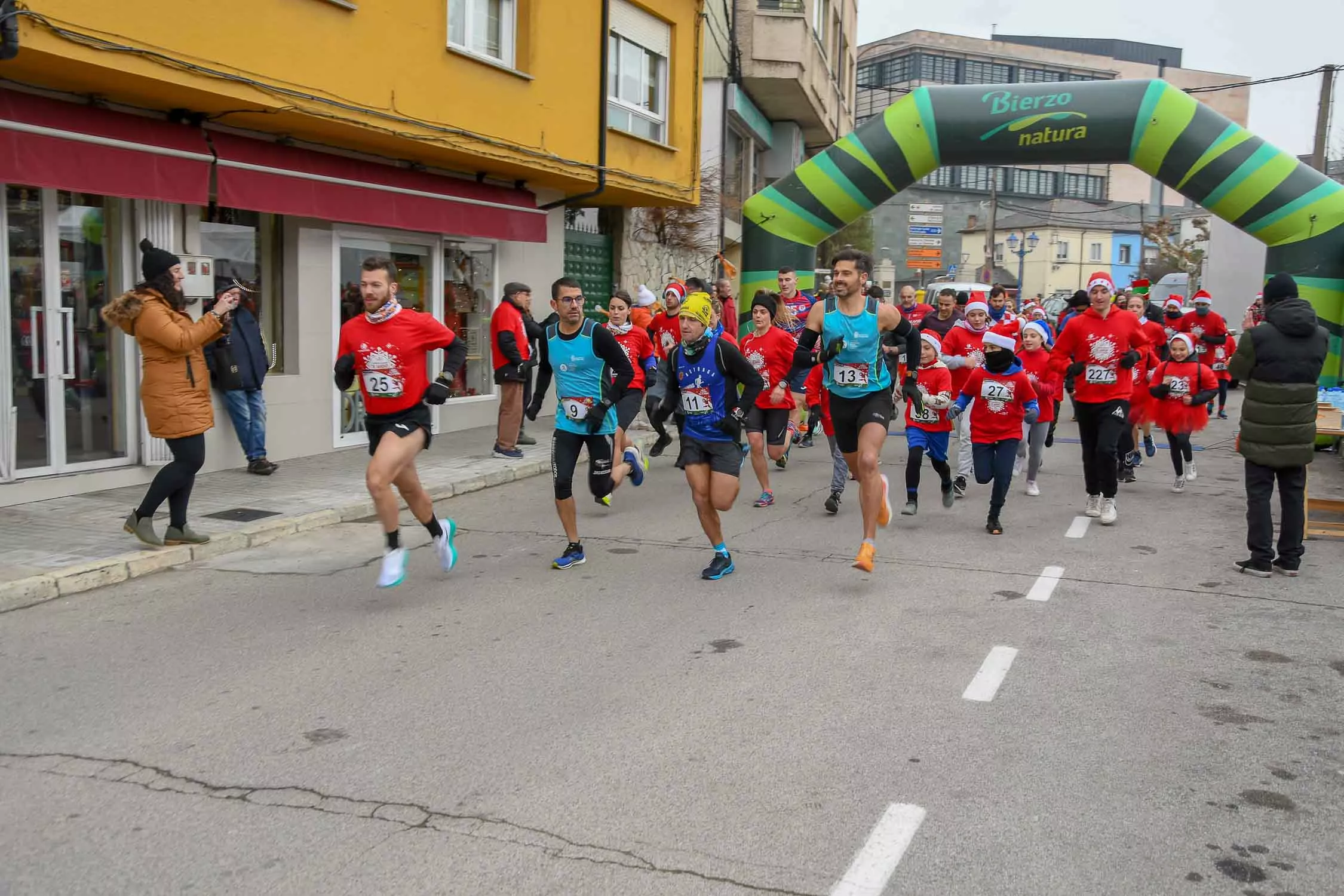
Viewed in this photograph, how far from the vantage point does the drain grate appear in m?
8.96

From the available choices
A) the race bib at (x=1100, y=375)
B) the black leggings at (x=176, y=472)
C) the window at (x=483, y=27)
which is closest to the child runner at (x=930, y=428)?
the race bib at (x=1100, y=375)

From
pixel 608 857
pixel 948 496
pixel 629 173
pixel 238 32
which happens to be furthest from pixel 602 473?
pixel 629 173

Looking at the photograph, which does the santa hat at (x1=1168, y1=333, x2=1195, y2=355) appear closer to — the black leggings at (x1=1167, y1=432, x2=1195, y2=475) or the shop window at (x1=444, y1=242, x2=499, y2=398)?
the black leggings at (x1=1167, y1=432, x2=1195, y2=475)

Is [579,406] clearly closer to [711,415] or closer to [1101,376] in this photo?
[711,415]

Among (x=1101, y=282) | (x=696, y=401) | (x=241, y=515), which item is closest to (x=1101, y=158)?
(x=1101, y=282)

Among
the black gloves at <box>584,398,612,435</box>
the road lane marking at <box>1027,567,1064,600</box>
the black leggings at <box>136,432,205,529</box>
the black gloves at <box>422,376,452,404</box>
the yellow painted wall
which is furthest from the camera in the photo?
the yellow painted wall

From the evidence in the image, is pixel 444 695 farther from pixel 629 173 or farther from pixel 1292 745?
pixel 629 173

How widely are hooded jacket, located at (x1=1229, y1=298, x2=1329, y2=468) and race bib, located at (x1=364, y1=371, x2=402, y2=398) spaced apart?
533 centimetres

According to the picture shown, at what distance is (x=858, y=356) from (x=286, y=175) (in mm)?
6168

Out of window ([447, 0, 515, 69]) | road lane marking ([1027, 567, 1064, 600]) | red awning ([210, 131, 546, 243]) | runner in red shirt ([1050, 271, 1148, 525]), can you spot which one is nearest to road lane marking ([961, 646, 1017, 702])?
road lane marking ([1027, 567, 1064, 600])

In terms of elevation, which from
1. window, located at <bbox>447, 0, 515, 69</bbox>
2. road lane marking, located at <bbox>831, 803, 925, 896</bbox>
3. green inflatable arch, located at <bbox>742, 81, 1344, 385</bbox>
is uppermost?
window, located at <bbox>447, 0, 515, 69</bbox>

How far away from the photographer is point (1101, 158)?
15.1 metres

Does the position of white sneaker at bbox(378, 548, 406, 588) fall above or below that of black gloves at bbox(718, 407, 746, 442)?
below

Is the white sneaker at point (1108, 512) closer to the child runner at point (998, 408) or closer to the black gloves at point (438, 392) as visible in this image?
the child runner at point (998, 408)
